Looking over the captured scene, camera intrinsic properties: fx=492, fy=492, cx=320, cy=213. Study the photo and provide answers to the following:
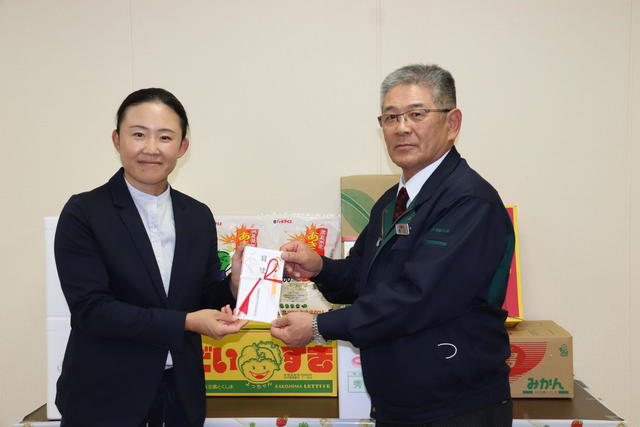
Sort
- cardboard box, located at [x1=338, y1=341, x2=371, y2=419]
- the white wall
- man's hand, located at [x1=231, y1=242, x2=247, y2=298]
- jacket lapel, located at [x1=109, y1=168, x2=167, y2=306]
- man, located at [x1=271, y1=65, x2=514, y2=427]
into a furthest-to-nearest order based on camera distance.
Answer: the white wall < cardboard box, located at [x1=338, y1=341, x2=371, y2=419] < man's hand, located at [x1=231, y1=242, x2=247, y2=298] < jacket lapel, located at [x1=109, y1=168, x2=167, y2=306] < man, located at [x1=271, y1=65, x2=514, y2=427]

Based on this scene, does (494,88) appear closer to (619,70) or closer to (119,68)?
(619,70)

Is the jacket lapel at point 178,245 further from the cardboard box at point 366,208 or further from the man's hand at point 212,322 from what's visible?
the cardboard box at point 366,208

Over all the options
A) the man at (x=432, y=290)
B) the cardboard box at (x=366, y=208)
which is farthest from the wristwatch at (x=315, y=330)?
the cardboard box at (x=366, y=208)

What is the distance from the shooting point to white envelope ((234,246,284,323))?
167 centimetres

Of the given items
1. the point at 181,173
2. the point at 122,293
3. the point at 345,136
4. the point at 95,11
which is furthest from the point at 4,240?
the point at 345,136

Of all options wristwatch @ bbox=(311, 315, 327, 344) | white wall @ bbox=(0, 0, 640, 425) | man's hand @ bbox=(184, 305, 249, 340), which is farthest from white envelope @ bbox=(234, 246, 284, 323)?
white wall @ bbox=(0, 0, 640, 425)

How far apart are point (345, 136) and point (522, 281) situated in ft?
4.20

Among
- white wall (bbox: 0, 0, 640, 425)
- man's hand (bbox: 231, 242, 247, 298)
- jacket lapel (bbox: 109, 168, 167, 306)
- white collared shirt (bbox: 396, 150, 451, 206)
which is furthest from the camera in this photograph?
white wall (bbox: 0, 0, 640, 425)

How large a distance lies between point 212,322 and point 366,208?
1195 mm

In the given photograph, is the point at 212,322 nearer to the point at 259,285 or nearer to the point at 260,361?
the point at 259,285

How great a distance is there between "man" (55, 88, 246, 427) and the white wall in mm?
1197

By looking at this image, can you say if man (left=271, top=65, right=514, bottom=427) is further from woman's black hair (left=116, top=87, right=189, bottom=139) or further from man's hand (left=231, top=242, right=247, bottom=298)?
woman's black hair (left=116, top=87, right=189, bottom=139)

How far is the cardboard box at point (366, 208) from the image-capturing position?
249 centimetres

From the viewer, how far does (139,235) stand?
149cm
